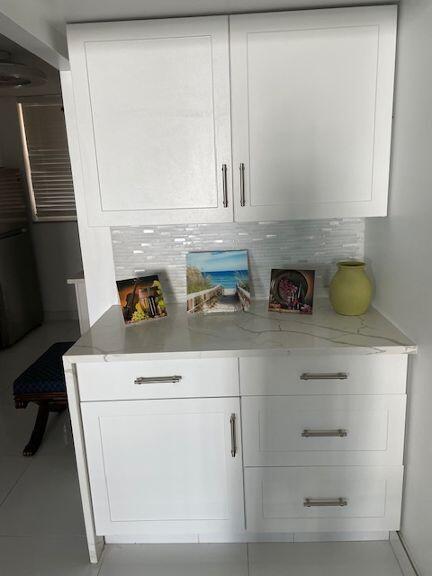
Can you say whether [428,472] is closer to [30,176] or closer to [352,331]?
[352,331]

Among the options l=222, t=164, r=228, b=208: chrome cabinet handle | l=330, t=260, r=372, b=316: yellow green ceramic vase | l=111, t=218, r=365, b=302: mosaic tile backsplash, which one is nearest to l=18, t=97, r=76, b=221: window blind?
l=111, t=218, r=365, b=302: mosaic tile backsplash

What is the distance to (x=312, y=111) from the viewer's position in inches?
63.9

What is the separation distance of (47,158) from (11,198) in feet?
1.86

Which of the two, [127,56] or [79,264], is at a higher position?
[127,56]

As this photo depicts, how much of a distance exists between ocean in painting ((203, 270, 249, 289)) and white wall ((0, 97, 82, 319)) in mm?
3026

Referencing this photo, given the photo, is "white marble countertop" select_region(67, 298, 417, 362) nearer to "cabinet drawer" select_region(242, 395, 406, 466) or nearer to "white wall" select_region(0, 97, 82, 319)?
"cabinet drawer" select_region(242, 395, 406, 466)

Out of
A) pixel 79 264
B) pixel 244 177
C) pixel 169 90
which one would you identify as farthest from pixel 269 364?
pixel 79 264

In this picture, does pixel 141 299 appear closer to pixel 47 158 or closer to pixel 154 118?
pixel 154 118

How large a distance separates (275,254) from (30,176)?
11.2ft

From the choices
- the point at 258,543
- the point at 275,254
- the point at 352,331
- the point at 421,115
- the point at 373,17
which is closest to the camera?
the point at 421,115

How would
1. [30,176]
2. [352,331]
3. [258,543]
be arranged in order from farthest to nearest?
[30,176], [258,543], [352,331]

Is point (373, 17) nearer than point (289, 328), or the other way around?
point (373, 17)

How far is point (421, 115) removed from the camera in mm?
1429

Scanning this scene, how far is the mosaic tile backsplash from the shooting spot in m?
2.01
